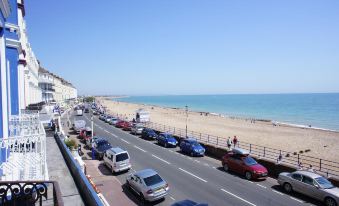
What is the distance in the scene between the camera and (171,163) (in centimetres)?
2583

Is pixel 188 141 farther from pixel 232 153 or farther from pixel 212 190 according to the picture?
pixel 212 190

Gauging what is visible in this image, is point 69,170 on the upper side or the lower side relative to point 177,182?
upper

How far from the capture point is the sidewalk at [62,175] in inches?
289

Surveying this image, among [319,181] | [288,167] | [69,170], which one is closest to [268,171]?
[288,167]

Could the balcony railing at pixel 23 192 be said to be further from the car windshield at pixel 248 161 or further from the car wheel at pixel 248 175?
the car windshield at pixel 248 161

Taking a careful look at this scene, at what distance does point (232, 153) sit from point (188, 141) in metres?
7.42

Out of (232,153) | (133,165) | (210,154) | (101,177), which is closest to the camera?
(101,177)

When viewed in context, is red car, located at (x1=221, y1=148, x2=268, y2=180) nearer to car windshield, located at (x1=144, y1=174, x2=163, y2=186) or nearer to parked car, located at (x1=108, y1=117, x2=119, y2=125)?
car windshield, located at (x1=144, y1=174, x2=163, y2=186)

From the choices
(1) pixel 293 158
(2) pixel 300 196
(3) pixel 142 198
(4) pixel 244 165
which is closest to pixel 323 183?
(2) pixel 300 196

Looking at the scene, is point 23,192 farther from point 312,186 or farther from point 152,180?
point 312,186

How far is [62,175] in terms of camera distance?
9.70 m

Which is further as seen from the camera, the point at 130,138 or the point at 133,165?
the point at 130,138

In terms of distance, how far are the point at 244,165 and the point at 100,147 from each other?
14303mm

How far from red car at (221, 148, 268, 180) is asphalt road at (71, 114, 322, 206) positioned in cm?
49
